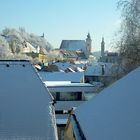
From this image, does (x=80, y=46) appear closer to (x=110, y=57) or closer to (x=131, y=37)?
(x=110, y=57)

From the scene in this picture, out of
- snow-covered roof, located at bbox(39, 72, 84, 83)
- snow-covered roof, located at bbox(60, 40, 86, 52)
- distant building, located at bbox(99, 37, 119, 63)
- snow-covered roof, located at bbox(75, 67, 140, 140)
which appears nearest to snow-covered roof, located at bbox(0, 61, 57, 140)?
snow-covered roof, located at bbox(75, 67, 140, 140)

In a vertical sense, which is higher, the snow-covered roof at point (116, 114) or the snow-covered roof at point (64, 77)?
the snow-covered roof at point (116, 114)

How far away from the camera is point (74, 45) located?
169375mm

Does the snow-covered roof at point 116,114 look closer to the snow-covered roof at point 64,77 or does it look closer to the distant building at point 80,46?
the snow-covered roof at point 64,77

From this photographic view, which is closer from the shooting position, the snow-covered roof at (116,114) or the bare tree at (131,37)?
the snow-covered roof at (116,114)

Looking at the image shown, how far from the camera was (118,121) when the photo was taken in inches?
274

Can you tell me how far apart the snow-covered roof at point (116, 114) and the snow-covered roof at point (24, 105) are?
4994 millimetres

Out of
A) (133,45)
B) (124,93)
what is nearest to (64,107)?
(133,45)

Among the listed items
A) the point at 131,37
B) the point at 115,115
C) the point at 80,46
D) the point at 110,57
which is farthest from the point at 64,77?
the point at 80,46

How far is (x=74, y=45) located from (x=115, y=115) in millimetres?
162323

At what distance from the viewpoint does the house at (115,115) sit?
21.1 feet

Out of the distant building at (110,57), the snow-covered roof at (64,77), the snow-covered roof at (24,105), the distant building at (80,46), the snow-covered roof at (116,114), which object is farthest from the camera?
the distant building at (80,46)

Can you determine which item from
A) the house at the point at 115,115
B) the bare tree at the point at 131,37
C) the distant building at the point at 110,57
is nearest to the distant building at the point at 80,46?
the distant building at the point at 110,57

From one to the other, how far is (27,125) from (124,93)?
7.45 m
